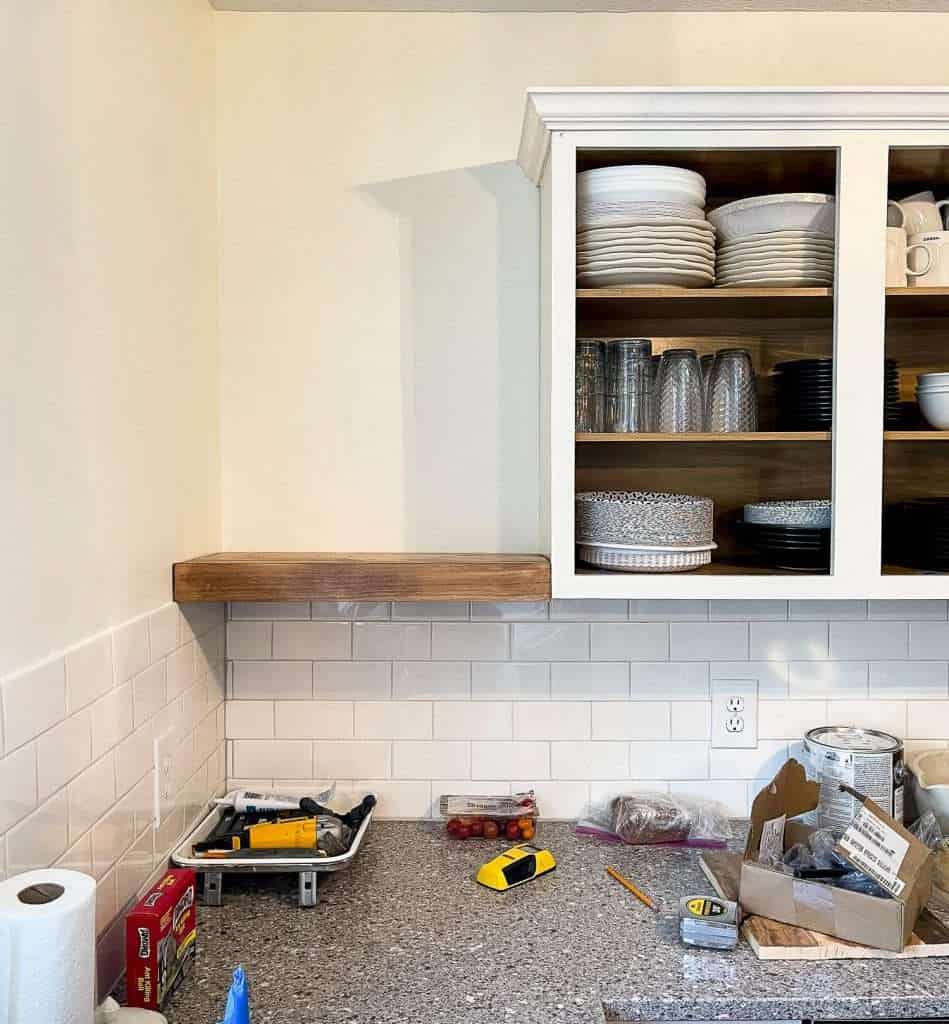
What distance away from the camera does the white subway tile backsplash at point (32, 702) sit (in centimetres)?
101

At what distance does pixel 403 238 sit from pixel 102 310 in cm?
71

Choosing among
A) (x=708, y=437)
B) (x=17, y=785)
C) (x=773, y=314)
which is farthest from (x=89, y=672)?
(x=773, y=314)

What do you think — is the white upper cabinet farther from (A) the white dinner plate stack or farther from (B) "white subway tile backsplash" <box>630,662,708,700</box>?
(B) "white subway tile backsplash" <box>630,662,708,700</box>

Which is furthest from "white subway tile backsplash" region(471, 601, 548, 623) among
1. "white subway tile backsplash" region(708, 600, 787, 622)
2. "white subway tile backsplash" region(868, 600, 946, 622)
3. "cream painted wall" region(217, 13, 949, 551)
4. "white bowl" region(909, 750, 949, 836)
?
"white bowl" region(909, 750, 949, 836)

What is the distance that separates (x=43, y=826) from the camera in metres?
1.08

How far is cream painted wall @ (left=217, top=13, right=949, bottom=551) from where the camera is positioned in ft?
6.00

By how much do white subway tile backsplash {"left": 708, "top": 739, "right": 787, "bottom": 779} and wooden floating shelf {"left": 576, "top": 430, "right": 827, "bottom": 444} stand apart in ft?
2.08

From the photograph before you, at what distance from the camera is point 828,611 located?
6.14 feet

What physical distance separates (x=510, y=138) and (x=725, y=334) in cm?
56

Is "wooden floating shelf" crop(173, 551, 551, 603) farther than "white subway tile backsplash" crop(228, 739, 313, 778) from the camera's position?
No

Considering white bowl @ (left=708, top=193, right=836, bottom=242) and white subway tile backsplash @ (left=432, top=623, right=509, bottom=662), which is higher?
white bowl @ (left=708, top=193, right=836, bottom=242)

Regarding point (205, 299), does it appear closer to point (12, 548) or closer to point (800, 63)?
point (12, 548)

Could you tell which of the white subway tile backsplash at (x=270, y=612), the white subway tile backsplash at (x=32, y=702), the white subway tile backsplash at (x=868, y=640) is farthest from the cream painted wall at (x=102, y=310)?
the white subway tile backsplash at (x=868, y=640)

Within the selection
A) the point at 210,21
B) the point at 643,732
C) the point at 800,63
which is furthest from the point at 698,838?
the point at 210,21
